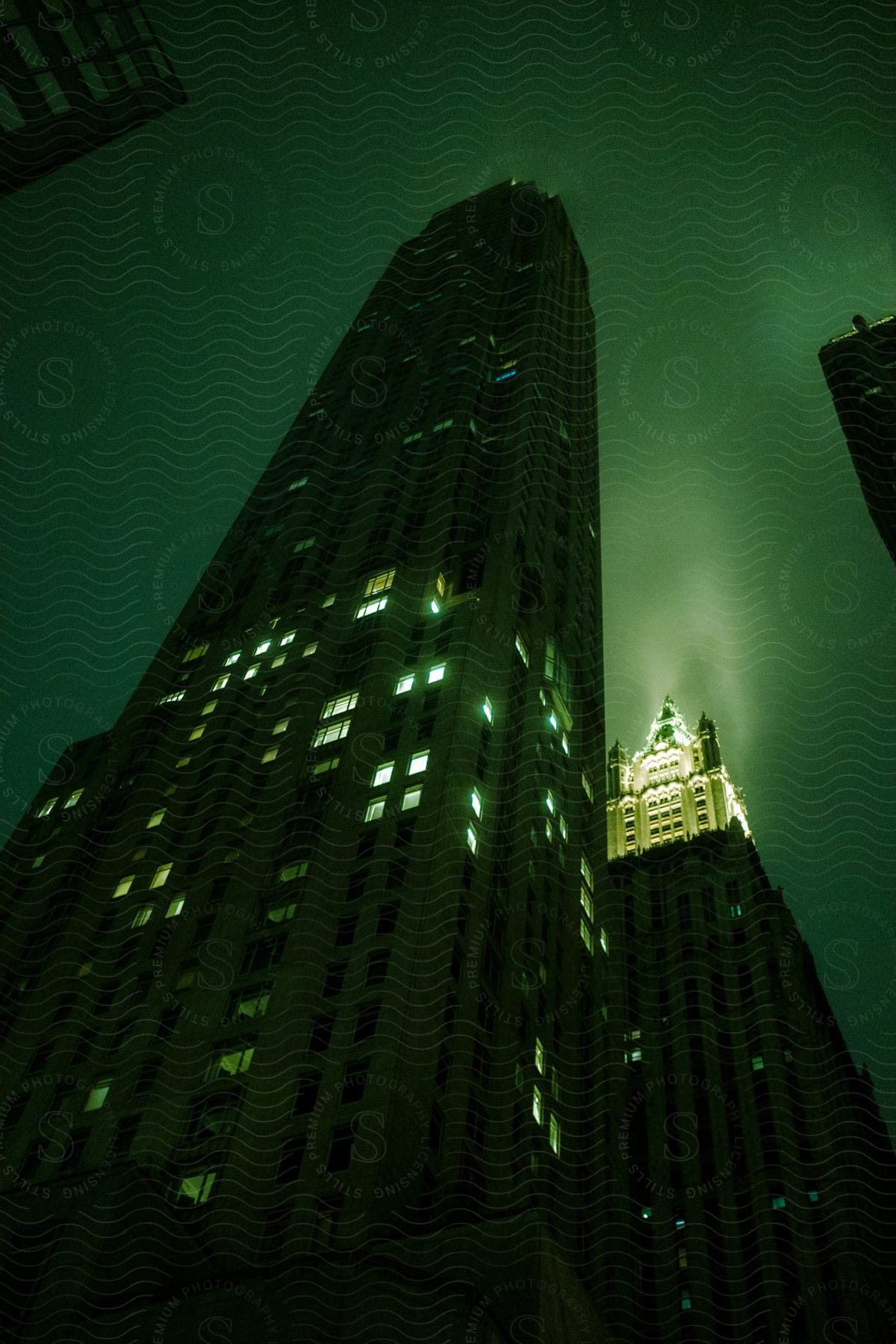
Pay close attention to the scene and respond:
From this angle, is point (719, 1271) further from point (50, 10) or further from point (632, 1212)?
point (50, 10)

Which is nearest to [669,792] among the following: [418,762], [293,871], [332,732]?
[332,732]

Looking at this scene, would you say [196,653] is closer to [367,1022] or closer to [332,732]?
[332,732]

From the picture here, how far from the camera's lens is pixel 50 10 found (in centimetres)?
3588

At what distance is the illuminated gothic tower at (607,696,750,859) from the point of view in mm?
83000

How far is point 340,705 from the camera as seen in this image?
43938mm

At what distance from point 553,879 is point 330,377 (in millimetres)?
43143

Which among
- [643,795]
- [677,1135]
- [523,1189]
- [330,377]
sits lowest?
[523,1189]

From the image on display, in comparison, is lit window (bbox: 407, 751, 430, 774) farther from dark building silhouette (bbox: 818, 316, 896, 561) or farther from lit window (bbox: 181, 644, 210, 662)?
dark building silhouette (bbox: 818, 316, 896, 561)

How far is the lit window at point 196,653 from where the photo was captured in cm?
5331

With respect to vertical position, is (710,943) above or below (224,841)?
above

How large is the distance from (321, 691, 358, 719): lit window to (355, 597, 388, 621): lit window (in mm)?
4797

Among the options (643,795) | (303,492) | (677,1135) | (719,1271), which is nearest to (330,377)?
(303,492)

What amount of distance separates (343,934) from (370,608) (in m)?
17.7

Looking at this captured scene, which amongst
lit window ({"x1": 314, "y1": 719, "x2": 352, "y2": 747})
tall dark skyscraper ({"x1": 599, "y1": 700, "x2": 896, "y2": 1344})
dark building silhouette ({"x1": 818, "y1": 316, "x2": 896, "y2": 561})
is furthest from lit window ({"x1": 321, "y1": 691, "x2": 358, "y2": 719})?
dark building silhouette ({"x1": 818, "y1": 316, "x2": 896, "y2": 561})
